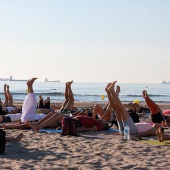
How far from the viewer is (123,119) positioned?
305 inches

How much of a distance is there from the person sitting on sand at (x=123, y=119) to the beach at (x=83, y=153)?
0.83 ft

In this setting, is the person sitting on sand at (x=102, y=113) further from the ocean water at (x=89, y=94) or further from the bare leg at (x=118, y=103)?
the ocean water at (x=89, y=94)

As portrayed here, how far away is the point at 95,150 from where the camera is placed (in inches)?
251

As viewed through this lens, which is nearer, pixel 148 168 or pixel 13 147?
pixel 148 168

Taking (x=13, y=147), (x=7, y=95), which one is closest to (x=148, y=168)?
(x=13, y=147)

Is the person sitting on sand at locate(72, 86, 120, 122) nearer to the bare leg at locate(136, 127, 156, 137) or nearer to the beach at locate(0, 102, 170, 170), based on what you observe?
the bare leg at locate(136, 127, 156, 137)

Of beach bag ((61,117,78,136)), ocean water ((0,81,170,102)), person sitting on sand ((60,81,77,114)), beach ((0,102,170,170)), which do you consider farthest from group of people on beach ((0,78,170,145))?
ocean water ((0,81,170,102))

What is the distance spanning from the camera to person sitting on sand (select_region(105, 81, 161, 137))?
7.64 m

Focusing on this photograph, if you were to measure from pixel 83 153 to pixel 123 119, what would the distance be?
1.83 metres

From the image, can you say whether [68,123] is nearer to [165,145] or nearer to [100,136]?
[100,136]

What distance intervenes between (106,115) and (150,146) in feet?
12.0

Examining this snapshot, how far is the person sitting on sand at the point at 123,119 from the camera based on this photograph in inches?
301

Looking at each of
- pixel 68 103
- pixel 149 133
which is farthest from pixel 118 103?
pixel 68 103

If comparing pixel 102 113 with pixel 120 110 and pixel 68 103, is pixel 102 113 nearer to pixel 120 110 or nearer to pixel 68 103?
pixel 68 103
